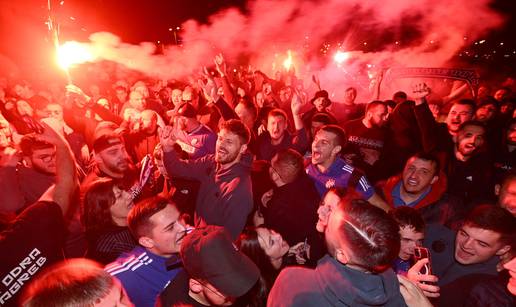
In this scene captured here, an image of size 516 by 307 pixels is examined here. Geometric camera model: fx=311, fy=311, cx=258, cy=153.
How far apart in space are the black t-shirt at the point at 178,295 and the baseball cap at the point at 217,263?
17 centimetres

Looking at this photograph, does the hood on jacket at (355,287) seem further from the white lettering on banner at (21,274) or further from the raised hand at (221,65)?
the raised hand at (221,65)

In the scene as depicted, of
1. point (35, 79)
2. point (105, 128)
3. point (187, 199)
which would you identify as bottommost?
point (187, 199)

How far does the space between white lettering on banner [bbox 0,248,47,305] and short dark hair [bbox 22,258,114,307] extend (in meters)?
0.63

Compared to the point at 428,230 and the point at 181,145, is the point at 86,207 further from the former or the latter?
the point at 428,230

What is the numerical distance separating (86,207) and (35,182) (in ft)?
4.98

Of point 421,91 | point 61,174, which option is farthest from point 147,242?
point 421,91

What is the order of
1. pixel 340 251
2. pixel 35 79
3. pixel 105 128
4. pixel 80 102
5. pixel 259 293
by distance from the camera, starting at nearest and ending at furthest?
pixel 340 251 < pixel 259 293 < pixel 105 128 < pixel 80 102 < pixel 35 79

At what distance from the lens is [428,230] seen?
3303mm

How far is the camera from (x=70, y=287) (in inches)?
66.4

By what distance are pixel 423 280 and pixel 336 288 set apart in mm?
915

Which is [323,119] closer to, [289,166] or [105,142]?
[289,166]

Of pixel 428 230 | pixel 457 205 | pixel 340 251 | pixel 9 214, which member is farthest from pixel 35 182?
pixel 457 205

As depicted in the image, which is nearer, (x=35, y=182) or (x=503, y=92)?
(x=35, y=182)

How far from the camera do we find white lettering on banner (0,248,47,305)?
2.18 meters
